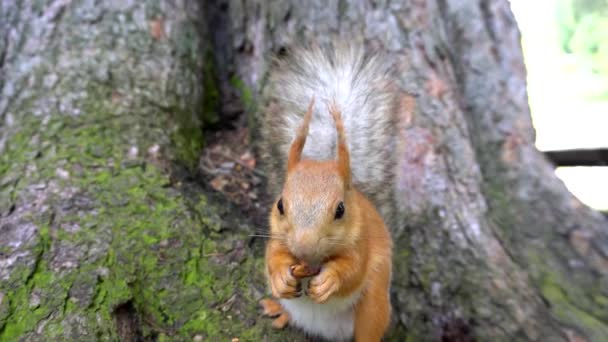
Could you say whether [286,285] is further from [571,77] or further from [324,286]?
[571,77]

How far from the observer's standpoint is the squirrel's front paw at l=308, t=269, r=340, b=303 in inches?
58.3

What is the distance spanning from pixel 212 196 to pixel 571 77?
230 centimetres

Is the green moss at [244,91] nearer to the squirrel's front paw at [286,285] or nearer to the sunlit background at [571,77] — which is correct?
the squirrel's front paw at [286,285]

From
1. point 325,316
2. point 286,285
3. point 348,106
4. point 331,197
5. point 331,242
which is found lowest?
point 325,316

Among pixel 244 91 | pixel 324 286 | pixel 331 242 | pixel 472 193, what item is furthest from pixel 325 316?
pixel 244 91

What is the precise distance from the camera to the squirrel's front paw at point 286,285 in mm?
1504

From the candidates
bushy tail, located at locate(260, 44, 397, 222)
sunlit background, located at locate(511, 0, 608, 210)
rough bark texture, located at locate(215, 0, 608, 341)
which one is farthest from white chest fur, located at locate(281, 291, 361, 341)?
sunlit background, located at locate(511, 0, 608, 210)

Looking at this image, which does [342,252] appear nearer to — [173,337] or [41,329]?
[173,337]

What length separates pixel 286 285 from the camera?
1506mm

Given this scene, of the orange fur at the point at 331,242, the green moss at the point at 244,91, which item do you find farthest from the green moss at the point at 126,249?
the green moss at the point at 244,91

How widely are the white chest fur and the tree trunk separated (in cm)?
12

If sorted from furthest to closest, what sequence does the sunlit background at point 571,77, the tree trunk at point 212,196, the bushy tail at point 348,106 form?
the sunlit background at point 571,77 → the bushy tail at point 348,106 → the tree trunk at point 212,196

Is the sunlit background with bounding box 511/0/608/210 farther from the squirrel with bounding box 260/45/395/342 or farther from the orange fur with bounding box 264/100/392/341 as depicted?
the orange fur with bounding box 264/100/392/341

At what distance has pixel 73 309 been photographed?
4.90 feet
